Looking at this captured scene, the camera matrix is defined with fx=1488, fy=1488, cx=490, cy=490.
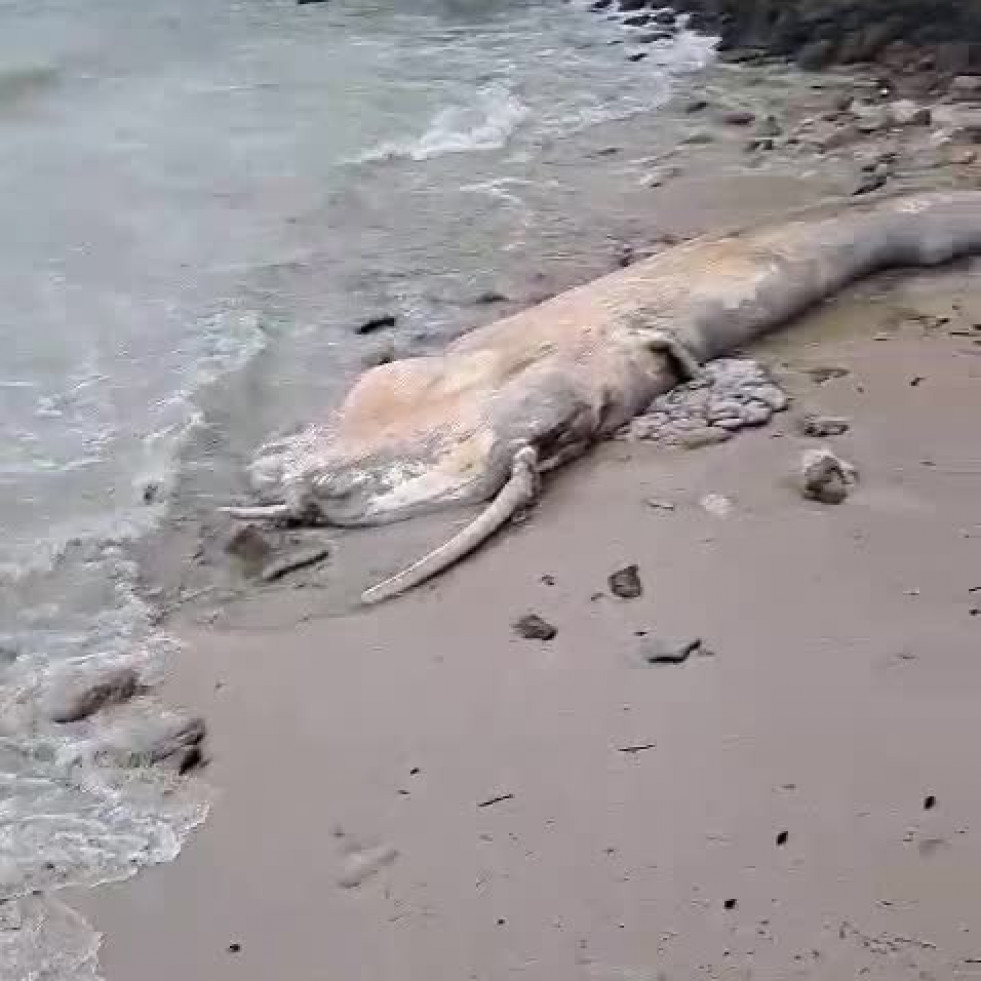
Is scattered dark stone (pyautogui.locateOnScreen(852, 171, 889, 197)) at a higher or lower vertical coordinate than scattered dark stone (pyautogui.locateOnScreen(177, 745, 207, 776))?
higher

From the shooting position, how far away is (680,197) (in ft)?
29.0

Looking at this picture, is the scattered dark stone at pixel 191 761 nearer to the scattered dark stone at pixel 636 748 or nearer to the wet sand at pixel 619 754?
the wet sand at pixel 619 754

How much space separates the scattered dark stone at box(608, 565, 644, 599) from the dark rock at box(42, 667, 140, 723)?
150cm

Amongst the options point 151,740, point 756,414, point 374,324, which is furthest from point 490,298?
point 151,740

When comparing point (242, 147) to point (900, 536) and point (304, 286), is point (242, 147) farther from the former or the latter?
point (900, 536)

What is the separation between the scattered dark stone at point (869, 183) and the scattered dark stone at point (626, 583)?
14.6ft

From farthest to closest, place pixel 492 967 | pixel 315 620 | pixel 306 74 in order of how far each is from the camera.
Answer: pixel 306 74 < pixel 315 620 < pixel 492 967

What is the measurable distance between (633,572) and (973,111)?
6.49 metres

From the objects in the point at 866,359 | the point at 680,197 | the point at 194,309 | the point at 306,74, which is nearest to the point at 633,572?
the point at 866,359

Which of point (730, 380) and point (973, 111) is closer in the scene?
point (730, 380)

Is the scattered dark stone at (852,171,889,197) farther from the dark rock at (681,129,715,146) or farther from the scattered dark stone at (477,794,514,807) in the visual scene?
the scattered dark stone at (477,794,514,807)

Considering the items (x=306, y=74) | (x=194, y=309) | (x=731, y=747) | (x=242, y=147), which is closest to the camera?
(x=731, y=747)

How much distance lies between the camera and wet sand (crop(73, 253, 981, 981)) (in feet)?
11.0

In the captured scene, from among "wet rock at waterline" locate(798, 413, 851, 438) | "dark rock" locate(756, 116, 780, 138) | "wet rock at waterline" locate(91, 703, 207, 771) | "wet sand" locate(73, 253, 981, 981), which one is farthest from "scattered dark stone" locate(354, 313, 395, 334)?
"dark rock" locate(756, 116, 780, 138)
